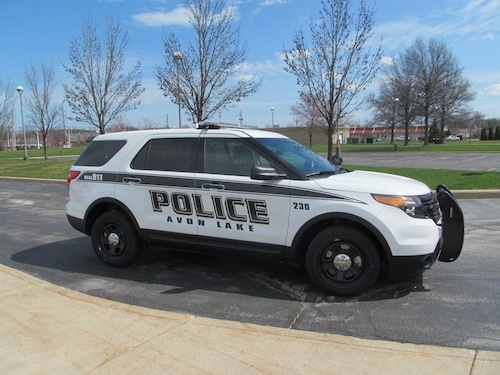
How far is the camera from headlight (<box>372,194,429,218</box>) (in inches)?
163

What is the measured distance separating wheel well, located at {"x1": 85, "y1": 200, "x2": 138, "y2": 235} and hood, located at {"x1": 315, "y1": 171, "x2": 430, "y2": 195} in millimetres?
2493

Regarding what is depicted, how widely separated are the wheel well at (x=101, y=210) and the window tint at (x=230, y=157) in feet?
4.17

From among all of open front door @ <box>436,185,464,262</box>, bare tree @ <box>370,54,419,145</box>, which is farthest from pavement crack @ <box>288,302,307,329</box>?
bare tree @ <box>370,54,419,145</box>

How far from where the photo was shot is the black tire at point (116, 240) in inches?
212

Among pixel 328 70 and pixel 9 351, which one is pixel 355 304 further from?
pixel 328 70

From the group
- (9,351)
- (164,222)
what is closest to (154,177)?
(164,222)

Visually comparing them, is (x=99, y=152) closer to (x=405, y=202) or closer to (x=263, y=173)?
(x=263, y=173)

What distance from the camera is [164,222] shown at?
5121 millimetres

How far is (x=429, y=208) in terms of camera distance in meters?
4.32

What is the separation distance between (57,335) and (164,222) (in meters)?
1.86

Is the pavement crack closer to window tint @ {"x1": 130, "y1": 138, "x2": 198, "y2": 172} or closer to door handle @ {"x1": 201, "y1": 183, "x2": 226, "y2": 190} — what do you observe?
door handle @ {"x1": 201, "y1": 183, "x2": 226, "y2": 190}

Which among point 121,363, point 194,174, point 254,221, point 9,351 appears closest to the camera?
point 121,363

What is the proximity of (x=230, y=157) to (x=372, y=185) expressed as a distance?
1.59 metres

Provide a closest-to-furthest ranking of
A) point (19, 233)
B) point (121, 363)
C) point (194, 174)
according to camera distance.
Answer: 1. point (121, 363)
2. point (194, 174)
3. point (19, 233)
